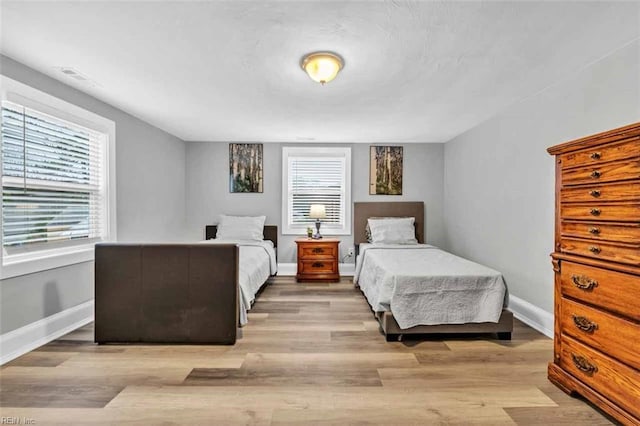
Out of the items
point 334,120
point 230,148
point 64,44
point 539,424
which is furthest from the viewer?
point 230,148

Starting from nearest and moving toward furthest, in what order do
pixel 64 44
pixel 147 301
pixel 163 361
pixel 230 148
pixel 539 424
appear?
1. pixel 539 424
2. pixel 64 44
3. pixel 163 361
4. pixel 147 301
5. pixel 230 148

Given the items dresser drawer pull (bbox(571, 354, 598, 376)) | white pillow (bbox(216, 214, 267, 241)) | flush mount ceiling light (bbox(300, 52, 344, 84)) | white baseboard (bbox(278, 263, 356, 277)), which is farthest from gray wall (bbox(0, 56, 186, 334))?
dresser drawer pull (bbox(571, 354, 598, 376))

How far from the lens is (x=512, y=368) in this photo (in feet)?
7.11

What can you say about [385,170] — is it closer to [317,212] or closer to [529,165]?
[317,212]

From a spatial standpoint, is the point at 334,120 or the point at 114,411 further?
the point at 334,120

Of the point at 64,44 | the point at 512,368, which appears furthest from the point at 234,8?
the point at 512,368

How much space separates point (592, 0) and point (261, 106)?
8.74ft

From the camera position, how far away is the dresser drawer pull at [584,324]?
171 cm

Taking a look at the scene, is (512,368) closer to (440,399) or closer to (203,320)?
(440,399)

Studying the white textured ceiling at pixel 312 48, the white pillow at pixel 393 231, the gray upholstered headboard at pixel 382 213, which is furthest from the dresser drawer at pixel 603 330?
the gray upholstered headboard at pixel 382 213

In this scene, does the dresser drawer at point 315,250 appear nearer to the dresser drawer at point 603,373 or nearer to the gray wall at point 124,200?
the gray wall at point 124,200

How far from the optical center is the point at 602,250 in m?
1.67

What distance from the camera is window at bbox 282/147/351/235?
5.22 metres

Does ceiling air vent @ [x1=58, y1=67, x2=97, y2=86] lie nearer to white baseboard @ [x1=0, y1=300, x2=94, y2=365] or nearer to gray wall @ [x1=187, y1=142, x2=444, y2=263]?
white baseboard @ [x1=0, y1=300, x2=94, y2=365]
